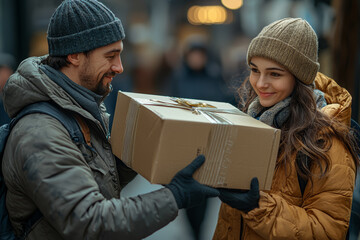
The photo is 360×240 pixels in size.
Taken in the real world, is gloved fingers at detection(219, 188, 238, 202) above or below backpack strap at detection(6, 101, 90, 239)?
below

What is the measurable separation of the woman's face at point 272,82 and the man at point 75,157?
706 millimetres

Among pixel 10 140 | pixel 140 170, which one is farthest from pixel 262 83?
pixel 10 140

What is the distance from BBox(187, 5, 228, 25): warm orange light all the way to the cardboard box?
7.81m

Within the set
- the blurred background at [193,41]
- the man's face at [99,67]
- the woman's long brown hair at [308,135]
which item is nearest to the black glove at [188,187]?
the woman's long brown hair at [308,135]

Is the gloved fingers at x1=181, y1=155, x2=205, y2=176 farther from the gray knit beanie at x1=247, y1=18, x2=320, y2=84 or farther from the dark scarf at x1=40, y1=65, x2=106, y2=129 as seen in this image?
the gray knit beanie at x1=247, y1=18, x2=320, y2=84

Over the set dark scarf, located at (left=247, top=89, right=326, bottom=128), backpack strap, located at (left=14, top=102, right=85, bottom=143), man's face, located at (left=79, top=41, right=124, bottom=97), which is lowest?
backpack strap, located at (left=14, top=102, right=85, bottom=143)

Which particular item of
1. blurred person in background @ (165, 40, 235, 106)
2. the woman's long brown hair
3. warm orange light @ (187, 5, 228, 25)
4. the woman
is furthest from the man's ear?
warm orange light @ (187, 5, 228, 25)

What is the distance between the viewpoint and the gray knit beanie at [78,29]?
6.86ft

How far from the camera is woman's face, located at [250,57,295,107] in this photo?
2252mm

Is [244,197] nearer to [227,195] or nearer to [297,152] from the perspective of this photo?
[227,195]

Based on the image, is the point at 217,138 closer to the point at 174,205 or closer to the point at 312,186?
the point at 174,205

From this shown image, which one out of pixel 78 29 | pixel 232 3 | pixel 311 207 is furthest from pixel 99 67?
pixel 232 3

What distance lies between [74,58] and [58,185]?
0.76m

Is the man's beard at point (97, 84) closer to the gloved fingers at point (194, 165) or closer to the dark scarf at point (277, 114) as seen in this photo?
the gloved fingers at point (194, 165)
